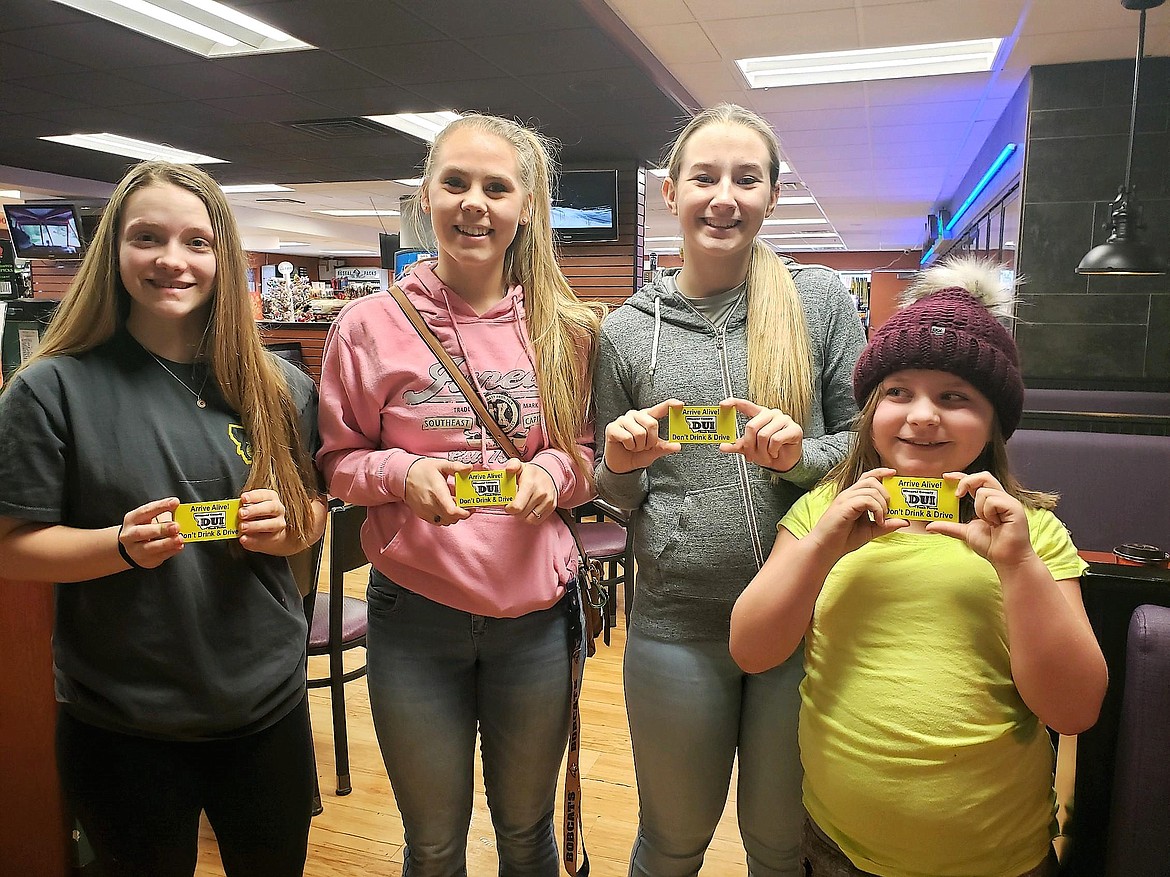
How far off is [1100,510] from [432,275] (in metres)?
3.39

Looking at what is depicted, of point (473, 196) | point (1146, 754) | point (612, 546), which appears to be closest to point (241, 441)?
point (473, 196)

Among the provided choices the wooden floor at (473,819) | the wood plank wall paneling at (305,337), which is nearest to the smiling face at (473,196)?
the wooden floor at (473,819)

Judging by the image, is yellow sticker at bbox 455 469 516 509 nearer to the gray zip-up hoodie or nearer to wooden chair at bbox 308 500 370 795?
the gray zip-up hoodie

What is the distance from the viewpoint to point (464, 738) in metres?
1.40

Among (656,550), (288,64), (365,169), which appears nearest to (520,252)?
→ (656,550)

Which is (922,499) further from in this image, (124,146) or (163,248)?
(124,146)

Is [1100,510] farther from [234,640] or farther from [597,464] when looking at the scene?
[234,640]

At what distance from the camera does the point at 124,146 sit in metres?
8.35

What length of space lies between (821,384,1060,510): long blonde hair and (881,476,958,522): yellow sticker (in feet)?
0.33

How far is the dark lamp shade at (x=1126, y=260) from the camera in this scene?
12.3ft

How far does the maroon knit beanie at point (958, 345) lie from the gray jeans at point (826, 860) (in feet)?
2.02

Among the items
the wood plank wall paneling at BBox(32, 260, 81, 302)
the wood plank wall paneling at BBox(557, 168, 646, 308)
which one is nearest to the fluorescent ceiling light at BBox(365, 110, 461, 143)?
the wood plank wall paneling at BBox(557, 168, 646, 308)

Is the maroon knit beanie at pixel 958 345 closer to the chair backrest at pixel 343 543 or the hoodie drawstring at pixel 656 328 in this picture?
the hoodie drawstring at pixel 656 328

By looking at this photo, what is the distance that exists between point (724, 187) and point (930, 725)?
86 centimetres
